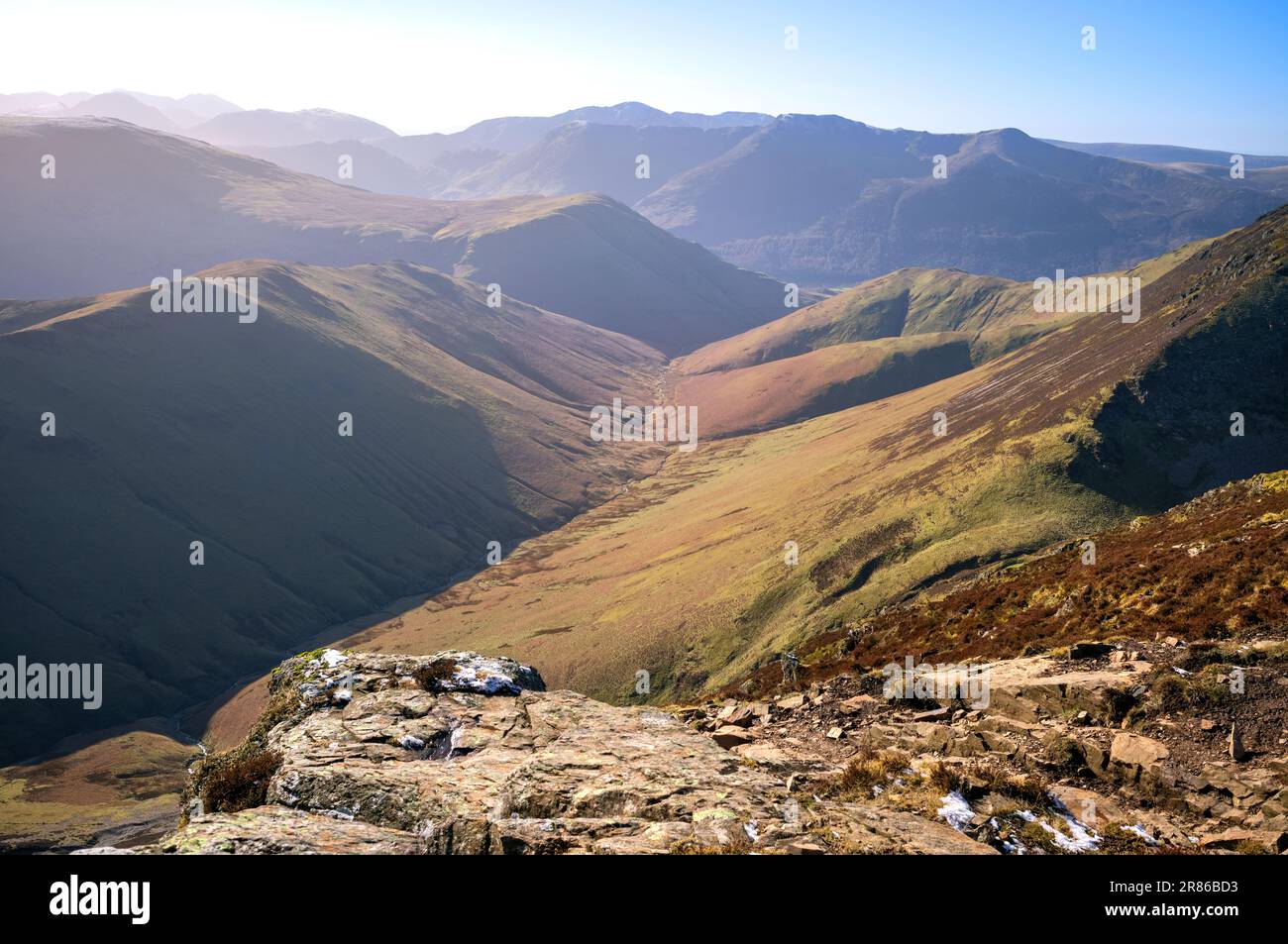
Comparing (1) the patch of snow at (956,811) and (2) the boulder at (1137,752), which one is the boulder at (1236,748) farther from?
(1) the patch of snow at (956,811)

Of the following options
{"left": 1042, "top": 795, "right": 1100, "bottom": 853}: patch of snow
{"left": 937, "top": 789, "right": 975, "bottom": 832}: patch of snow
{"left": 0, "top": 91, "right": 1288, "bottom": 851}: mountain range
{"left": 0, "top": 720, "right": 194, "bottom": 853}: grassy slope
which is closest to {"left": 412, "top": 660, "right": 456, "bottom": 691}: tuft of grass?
{"left": 0, "top": 91, "right": 1288, "bottom": 851}: mountain range

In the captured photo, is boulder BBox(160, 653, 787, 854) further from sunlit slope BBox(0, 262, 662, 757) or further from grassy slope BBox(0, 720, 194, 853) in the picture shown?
sunlit slope BBox(0, 262, 662, 757)

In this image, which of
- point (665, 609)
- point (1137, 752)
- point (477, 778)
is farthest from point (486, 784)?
point (665, 609)

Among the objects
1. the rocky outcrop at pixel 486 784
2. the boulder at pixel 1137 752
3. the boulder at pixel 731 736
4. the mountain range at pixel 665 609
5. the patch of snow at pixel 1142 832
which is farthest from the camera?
the boulder at pixel 731 736

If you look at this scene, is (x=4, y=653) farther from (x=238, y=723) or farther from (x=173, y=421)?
(x=173, y=421)

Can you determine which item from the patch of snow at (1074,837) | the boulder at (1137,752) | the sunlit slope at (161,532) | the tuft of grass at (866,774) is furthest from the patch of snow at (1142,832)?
the sunlit slope at (161,532)
